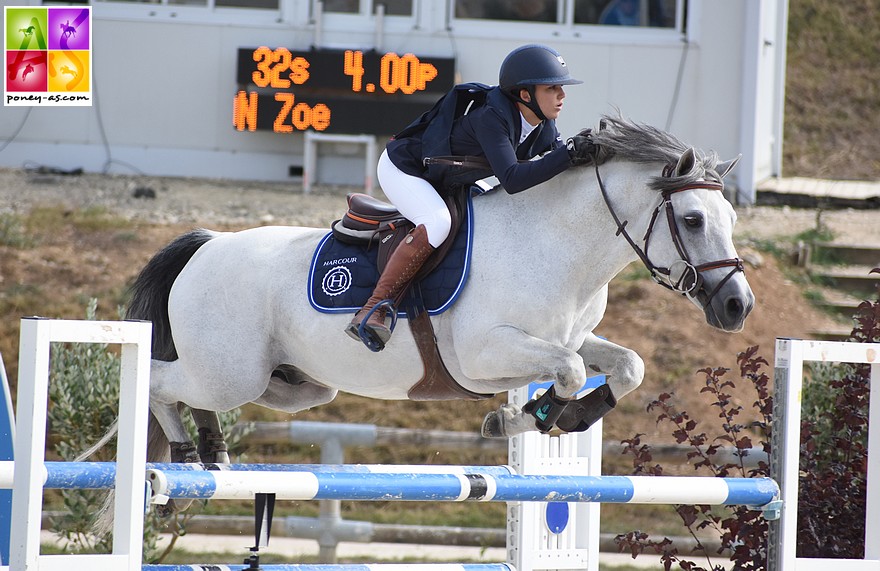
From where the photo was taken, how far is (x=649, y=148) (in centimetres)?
330

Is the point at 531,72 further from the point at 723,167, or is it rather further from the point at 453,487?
the point at 453,487

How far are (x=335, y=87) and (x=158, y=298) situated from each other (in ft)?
18.4

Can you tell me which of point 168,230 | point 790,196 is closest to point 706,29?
point 790,196

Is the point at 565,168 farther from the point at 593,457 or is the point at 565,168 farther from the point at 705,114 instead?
the point at 705,114

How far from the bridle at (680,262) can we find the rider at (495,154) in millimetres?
274

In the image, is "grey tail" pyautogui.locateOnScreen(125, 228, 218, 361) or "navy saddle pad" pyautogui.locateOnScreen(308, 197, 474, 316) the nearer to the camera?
"navy saddle pad" pyautogui.locateOnScreen(308, 197, 474, 316)

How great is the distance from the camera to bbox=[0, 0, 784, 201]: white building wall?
33.5ft

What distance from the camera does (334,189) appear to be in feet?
33.5

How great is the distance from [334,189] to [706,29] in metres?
3.88

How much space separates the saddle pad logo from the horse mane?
0.93 meters

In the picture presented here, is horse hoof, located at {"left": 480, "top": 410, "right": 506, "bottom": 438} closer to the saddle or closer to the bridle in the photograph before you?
the saddle

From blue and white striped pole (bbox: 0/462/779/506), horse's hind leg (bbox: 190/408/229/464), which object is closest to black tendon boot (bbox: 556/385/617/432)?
blue and white striped pole (bbox: 0/462/779/506)

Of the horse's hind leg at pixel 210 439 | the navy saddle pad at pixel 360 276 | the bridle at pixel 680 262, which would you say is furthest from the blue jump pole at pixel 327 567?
the bridle at pixel 680 262

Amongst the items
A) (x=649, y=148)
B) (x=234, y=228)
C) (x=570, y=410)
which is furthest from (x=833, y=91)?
(x=570, y=410)
